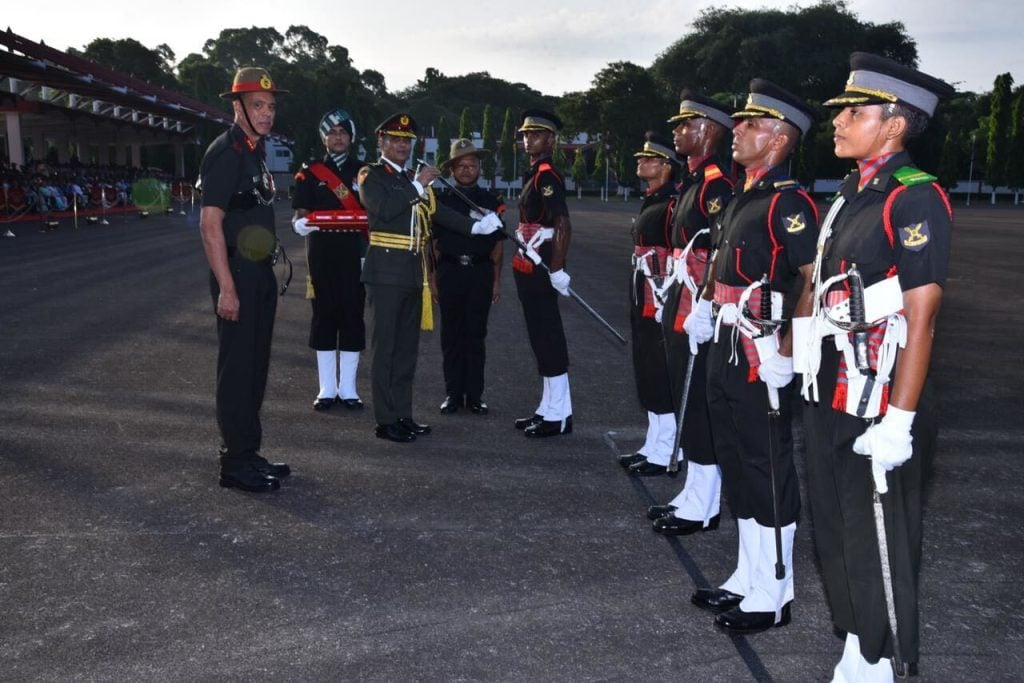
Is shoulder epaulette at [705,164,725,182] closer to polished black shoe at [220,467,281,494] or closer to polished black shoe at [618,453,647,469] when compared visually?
polished black shoe at [618,453,647,469]

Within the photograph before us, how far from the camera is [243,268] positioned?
5.34 m

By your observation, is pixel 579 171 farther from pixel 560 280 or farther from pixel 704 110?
pixel 704 110

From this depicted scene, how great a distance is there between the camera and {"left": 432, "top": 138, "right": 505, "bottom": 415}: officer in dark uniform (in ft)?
23.6

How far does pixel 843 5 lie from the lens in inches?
3625

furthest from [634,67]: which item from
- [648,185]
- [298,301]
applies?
[648,185]

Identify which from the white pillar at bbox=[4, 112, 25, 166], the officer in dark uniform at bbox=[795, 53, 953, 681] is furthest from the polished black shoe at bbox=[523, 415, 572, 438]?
the white pillar at bbox=[4, 112, 25, 166]

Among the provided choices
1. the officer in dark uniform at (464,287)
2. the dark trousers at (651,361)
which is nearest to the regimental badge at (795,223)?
the dark trousers at (651,361)

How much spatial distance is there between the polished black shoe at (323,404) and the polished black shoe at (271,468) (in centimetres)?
165

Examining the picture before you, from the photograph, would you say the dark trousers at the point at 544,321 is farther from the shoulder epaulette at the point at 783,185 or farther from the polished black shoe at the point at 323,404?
A: the shoulder epaulette at the point at 783,185

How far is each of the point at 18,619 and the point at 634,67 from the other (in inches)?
3310

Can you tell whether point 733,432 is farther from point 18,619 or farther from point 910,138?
point 18,619

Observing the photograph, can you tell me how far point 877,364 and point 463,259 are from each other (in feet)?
15.3

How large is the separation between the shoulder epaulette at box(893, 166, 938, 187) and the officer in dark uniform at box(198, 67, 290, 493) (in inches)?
150

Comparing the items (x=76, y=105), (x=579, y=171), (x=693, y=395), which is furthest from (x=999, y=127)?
(x=693, y=395)
